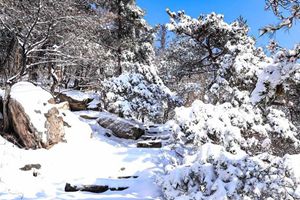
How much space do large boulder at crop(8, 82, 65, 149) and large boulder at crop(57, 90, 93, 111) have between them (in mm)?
4799

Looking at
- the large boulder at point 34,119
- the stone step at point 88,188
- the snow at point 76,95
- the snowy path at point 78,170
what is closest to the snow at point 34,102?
the large boulder at point 34,119

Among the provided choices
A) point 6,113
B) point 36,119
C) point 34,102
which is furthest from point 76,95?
point 36,119

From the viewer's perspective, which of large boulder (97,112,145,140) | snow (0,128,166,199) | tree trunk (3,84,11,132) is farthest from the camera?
large boulder (97,112,145,140)

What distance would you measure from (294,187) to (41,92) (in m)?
8.00

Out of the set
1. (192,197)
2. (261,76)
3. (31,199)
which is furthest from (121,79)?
(261,76)

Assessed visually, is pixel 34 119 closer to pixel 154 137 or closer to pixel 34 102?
pixel 34 102

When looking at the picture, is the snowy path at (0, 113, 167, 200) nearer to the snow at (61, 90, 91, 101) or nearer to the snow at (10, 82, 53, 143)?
the snow at (10, 82, 53, 143)

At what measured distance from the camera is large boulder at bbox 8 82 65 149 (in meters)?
9.47

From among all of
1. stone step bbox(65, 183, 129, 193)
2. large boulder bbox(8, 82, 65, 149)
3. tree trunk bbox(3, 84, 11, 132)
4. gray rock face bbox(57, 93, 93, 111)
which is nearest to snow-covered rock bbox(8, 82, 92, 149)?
large boulder bbox(8, 82, 65, 149)

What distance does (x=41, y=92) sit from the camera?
35.3 ft

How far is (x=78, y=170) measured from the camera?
344 inches

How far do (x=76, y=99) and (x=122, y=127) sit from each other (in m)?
3.48

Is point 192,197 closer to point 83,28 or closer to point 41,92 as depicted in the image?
point 41,92

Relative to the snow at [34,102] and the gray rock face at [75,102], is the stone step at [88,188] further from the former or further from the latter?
the gray rock face at [75,102]
